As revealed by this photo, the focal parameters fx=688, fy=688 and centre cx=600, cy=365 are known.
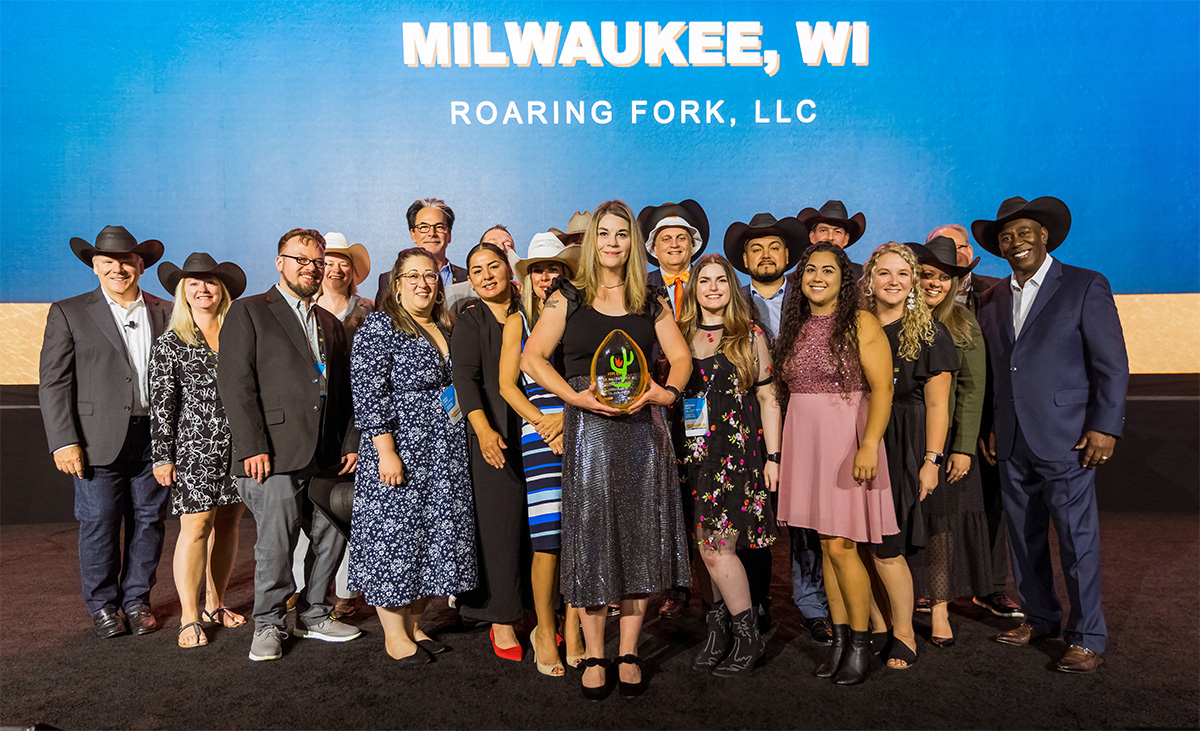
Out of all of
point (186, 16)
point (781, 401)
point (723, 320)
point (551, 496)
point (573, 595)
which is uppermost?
point (186, 16)

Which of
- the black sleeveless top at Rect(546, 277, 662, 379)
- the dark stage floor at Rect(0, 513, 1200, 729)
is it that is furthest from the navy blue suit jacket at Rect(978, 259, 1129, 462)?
the black sleeveless top at Rect(546, 277, 662, 379)

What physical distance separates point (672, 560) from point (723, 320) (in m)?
0.87

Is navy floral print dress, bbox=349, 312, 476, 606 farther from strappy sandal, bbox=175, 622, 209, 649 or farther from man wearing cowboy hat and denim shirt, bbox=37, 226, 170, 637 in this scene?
man wearing cowboy hat and denim shirt, bbox=37, 226, 170, 637

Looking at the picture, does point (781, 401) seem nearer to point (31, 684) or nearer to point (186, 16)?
point (31, 684)

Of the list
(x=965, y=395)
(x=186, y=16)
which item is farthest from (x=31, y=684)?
(x=186, y=16)

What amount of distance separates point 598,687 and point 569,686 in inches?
6.7

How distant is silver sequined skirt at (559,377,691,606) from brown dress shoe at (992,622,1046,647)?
155 cm

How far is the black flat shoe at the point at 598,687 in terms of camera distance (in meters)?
2.32

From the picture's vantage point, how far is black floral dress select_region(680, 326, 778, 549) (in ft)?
8.09

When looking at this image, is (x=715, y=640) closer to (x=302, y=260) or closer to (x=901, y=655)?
(x=901, y=655)

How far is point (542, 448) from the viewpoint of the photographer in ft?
8.07

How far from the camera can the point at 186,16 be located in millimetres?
4613

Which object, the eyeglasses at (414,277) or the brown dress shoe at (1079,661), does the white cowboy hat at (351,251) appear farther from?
the brown dress shoe at (1079,661)

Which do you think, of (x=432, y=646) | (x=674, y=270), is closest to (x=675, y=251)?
(x=674, y=270)
